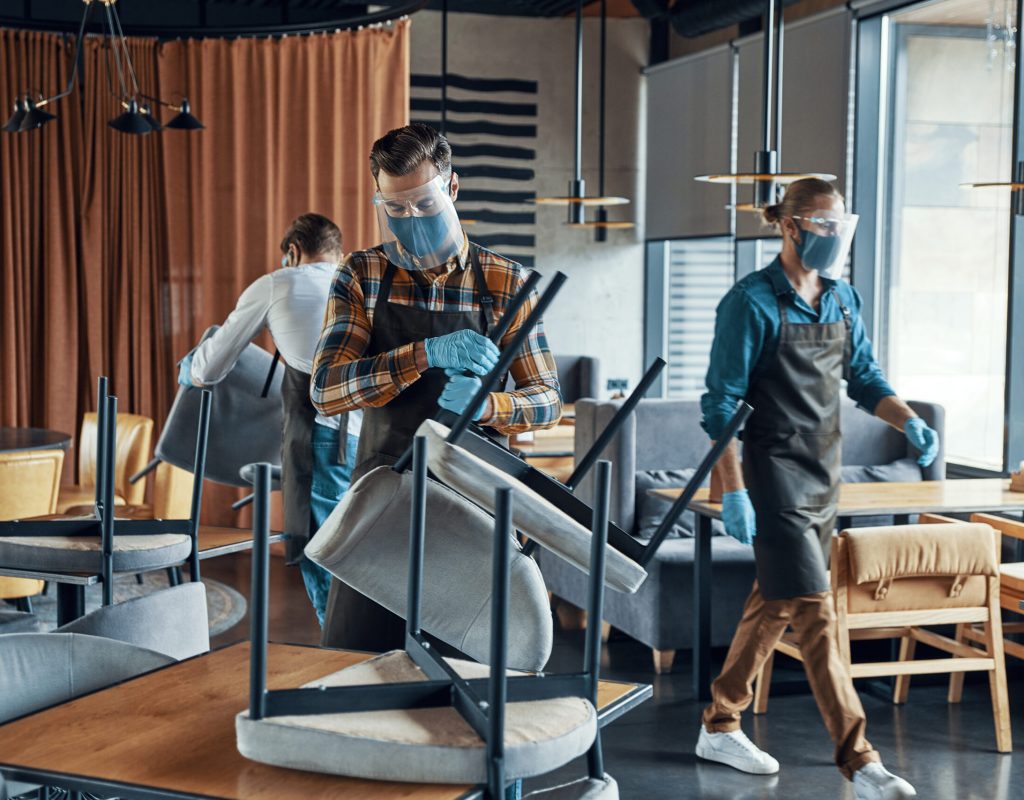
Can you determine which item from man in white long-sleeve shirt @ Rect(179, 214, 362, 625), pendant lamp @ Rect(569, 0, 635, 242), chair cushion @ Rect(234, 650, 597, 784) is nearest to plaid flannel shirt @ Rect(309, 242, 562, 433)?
chair cushion @ Rect(234, 650, 597, 784)

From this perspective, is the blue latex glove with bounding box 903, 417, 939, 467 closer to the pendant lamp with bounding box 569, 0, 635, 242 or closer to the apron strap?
the apron strap

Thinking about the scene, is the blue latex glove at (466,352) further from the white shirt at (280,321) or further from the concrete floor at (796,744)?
the concrete floor at (796,744)

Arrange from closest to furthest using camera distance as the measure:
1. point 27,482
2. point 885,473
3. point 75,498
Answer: point 27,482 → point 885,473 → point 75,498

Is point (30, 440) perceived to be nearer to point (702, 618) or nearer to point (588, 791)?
point (702, 618)

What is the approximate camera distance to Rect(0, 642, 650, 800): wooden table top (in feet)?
4.08

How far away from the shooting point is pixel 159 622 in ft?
7.18

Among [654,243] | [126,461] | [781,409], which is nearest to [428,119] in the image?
[654,243]

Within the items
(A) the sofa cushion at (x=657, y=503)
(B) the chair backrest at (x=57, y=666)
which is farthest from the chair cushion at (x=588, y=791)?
(A) the sofa cushion at (x=657, y=503)

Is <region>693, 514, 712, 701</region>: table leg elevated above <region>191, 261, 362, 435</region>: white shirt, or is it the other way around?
<region>191, 261, 362, 435</region>: white shirt

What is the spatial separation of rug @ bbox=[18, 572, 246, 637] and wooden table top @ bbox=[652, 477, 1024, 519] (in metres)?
2.10

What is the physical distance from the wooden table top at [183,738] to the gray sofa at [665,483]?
330 centimetres

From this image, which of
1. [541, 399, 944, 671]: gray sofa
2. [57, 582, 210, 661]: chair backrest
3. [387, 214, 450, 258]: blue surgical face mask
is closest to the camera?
[57, 582, 210, 661]: chair backrest

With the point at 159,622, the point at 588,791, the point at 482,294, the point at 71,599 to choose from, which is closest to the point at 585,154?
the point at 71,599

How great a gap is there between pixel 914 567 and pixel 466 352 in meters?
2.50
